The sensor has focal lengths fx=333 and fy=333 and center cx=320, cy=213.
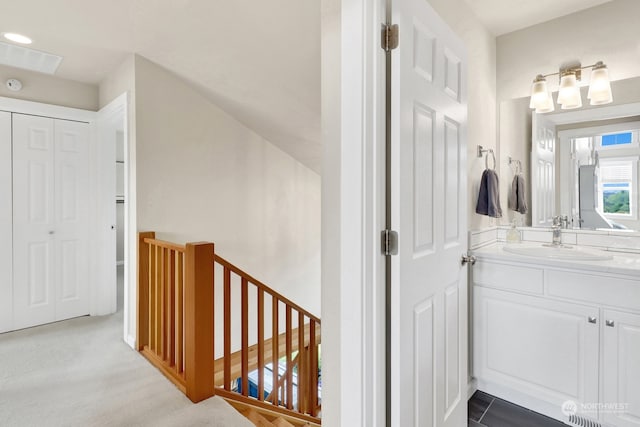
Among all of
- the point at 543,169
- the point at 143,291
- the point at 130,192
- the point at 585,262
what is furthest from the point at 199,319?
the point at 543,169

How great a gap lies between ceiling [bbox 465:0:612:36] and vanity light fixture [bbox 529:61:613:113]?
338 millimetres

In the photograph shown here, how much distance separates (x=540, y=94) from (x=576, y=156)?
0.46m

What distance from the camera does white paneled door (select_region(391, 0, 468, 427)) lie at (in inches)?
43.8

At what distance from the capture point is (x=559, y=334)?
1.70 meters

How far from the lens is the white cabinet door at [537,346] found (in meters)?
1.62

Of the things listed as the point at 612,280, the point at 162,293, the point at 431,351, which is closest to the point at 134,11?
the point at 162,293

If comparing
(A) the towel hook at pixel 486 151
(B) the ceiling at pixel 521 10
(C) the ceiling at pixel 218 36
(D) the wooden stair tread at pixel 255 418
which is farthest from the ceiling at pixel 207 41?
(D) the wooden stair tread at pixel 255 418

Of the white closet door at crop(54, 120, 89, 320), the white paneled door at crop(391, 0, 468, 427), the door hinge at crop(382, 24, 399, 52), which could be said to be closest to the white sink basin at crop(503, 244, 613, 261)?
the white paneled door at crop(391, 0, 468, 427)

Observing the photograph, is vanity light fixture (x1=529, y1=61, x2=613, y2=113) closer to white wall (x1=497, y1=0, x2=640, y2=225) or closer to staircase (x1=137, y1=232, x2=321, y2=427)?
white wall (x1=497, y1=0, x2=640, y2=225)

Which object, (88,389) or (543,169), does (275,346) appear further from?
(543,169)

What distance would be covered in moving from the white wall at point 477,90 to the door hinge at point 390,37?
32.1 inches

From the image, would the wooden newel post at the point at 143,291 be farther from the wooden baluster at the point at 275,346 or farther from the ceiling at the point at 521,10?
the ceiling at the point at 521,10

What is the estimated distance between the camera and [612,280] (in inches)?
61.4

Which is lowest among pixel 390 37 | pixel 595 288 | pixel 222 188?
pixel 595 288
